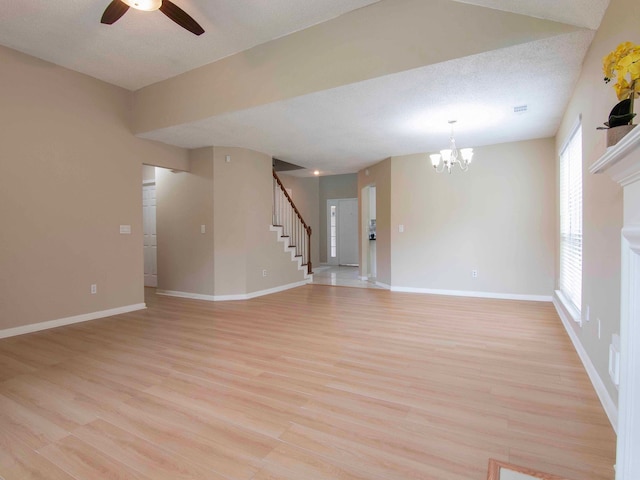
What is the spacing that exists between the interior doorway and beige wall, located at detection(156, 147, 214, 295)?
17.3 feet

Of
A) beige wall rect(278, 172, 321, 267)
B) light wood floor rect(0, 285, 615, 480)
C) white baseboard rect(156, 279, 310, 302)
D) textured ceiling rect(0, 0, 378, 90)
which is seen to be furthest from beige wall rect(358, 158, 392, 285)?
textured ceiling rect(0, 0, 378, 90)

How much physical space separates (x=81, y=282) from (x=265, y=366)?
3186 mm

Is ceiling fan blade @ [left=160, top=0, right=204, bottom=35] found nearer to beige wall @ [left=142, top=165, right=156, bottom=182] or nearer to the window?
the window

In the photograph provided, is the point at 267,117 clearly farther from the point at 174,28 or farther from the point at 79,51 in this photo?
the point at 79,51

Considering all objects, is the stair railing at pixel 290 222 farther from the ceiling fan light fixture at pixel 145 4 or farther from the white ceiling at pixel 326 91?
the ceiling fan light fixture at pixel 145 4

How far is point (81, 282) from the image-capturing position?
14.3 ft

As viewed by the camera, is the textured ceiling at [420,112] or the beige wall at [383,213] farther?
the beige wall at [383,213]

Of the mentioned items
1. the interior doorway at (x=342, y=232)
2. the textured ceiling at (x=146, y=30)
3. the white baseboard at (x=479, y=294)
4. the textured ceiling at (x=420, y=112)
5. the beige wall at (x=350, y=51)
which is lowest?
the white baseboard at (x=479, y=294)

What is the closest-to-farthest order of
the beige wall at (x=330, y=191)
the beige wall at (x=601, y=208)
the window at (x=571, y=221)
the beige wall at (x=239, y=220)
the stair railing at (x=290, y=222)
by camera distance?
the beige wall at (x=601, y=208) < the window at (x=571, y=221) < the beige wall at (x=239, y=220) < the stair railing at (x=290, y=222) < the beige wall at (x=330, y=191)

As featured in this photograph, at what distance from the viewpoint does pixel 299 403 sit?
7.07 ft

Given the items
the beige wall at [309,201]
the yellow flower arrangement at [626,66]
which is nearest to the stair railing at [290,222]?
the beige wall at [309,201]

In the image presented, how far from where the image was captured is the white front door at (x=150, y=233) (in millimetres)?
6945

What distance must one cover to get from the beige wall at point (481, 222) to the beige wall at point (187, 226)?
3.37 meters

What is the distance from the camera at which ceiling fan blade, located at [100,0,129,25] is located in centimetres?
256
